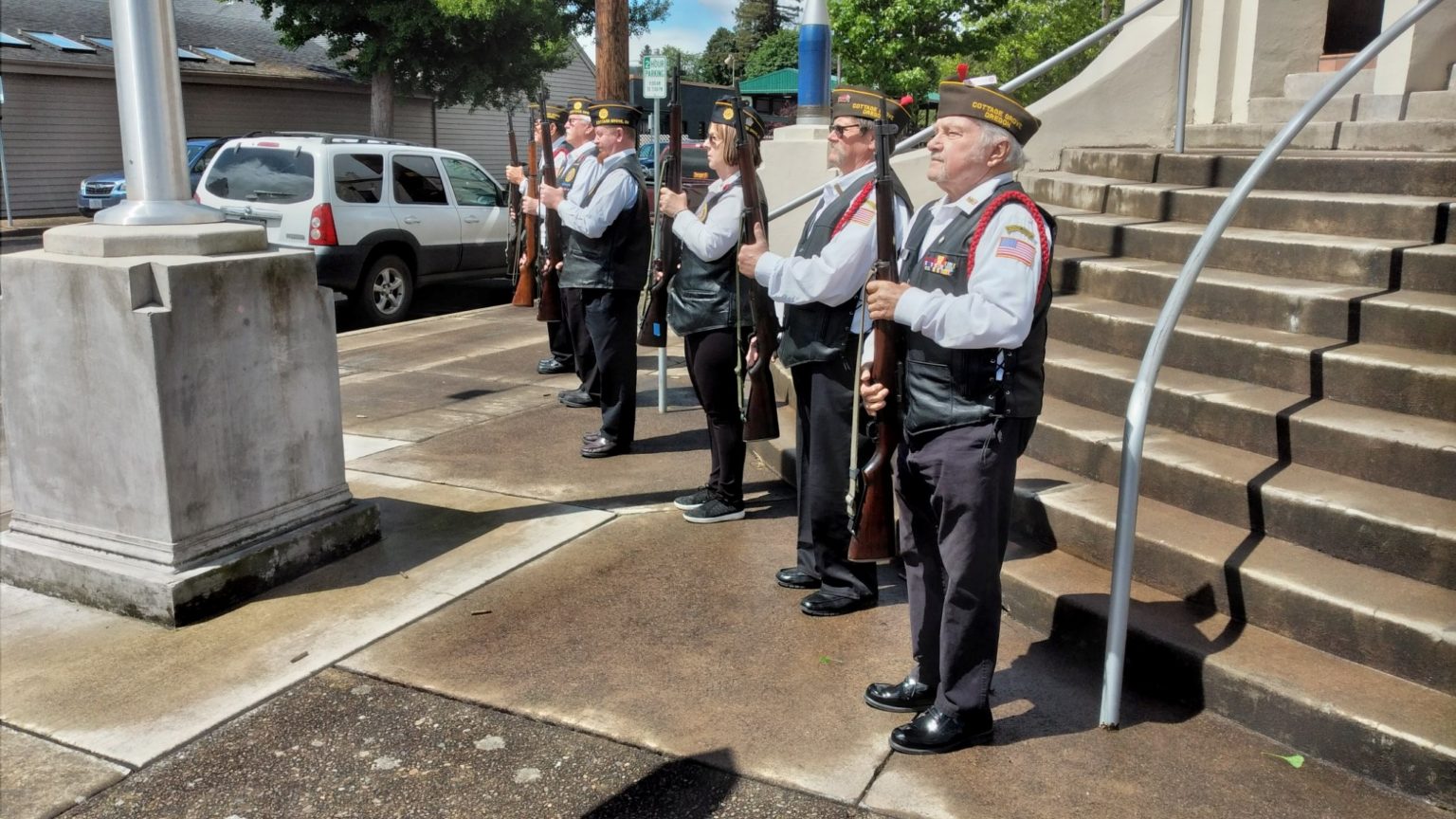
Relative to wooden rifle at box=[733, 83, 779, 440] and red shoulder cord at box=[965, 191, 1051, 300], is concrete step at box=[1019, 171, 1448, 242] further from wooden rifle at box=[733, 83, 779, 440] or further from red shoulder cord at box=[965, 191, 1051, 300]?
red shoulder cord at box=[965, 191, 1051, 300]

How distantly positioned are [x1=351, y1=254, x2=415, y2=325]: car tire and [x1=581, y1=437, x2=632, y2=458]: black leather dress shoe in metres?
5.95

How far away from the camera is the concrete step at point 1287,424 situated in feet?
12.9

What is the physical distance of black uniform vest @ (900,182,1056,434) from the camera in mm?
3197

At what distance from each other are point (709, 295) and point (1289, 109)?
5.00 metres

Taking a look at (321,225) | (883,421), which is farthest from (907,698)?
(321,225)

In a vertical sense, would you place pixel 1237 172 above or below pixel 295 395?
above

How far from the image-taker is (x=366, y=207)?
38.0 feet

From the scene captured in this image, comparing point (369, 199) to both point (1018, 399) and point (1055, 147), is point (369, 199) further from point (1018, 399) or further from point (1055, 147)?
point (1018, 399)

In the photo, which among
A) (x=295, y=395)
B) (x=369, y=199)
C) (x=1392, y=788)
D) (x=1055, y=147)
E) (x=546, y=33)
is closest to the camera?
(x=1392, y=788)

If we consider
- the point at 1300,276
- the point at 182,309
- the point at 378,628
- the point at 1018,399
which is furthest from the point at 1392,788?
the point at 182,309

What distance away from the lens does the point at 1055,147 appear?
8.09 metres

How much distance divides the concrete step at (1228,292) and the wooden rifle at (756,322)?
197cm

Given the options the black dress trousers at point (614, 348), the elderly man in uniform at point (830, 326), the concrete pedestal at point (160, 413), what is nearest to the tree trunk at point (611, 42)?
the black dress trousers at point (614, 348)

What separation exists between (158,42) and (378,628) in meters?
2.45
